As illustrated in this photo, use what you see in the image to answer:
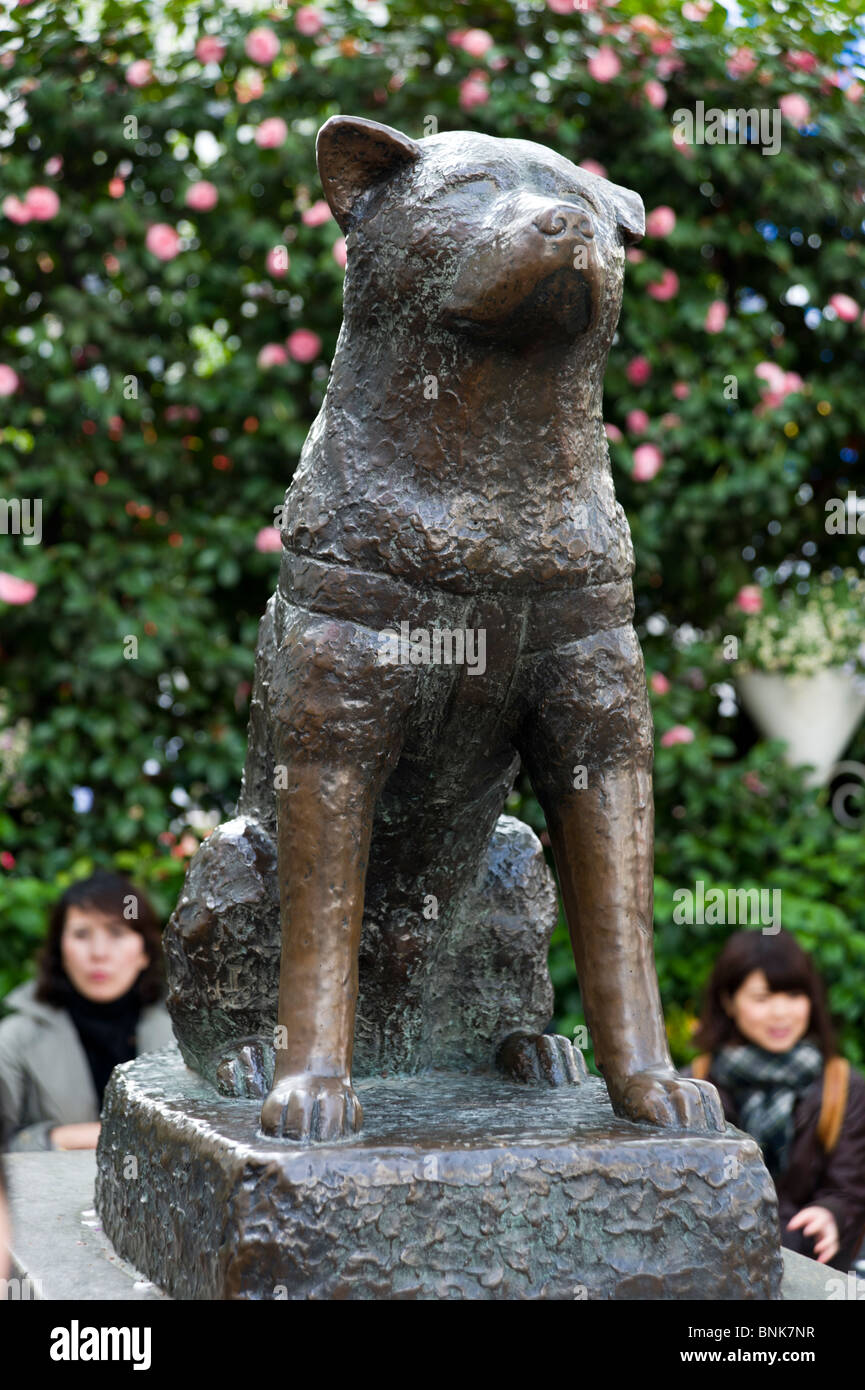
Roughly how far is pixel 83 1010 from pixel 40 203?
2245mm

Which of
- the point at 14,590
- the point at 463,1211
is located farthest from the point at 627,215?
the point at 14,590

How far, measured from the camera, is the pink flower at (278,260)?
414cm

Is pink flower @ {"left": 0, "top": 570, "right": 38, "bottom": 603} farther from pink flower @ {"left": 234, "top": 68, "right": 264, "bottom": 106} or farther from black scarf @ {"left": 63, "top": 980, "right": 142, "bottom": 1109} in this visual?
pink flower @ {"left": 234, "top": 68, "right": 264, "bottom": 106}

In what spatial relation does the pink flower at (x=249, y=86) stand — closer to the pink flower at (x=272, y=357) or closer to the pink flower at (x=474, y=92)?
the pink flower at (x=474, y=92)

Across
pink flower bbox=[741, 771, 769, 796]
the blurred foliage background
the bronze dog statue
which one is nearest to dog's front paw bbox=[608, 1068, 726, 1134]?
the bronze dog statue

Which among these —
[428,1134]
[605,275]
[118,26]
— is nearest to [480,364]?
[605,275]

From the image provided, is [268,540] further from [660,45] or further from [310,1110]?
[310,1110]

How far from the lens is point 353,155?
1.89 meters

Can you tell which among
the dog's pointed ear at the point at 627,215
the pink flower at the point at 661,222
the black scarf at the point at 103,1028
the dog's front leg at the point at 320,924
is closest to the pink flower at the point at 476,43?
the pink flower at the point at 661,222

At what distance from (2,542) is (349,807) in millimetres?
2497

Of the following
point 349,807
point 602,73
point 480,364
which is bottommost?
point 349,807
